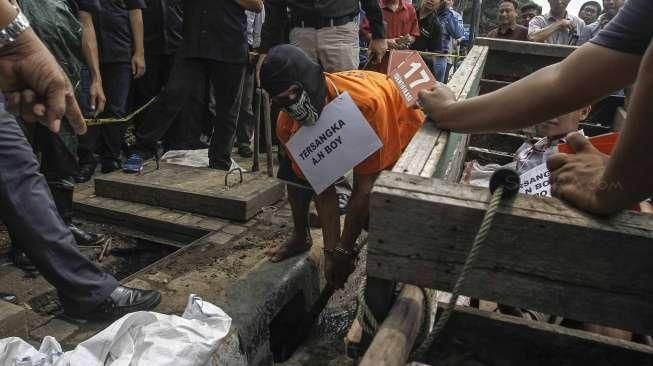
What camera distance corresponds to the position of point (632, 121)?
103 centimetres

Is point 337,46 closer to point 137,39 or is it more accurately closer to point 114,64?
point 137,39

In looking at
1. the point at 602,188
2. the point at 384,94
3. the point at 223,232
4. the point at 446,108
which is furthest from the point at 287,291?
the point at 602,188

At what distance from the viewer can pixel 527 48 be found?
446 centimetres

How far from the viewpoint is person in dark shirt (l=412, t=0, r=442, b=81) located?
750 cm

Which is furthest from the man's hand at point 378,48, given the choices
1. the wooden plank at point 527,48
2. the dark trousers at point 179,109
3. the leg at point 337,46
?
the dark trousers at point 179,109

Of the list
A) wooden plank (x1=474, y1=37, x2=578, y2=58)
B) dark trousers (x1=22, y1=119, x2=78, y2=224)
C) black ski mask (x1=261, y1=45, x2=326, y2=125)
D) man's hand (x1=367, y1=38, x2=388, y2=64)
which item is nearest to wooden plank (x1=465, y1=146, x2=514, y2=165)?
wooden plank (x1=474, y1=37, x2=578, y2=58)

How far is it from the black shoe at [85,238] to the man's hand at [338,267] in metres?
1.78

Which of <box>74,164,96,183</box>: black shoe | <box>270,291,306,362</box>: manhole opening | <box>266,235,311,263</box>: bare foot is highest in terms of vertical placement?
<box>266,235,311,263</box>: bare foot

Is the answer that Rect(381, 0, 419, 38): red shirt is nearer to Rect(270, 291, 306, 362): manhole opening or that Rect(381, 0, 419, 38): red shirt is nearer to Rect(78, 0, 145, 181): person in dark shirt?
Rect(78, 0, 145, 181): person in dark shirt

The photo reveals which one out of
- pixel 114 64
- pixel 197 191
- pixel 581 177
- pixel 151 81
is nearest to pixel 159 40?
pixel 151 81

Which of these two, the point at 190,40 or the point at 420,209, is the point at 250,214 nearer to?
the point at 190,40

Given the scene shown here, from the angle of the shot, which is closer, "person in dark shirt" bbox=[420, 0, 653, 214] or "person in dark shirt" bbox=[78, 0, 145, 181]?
"person in dark shirt" bbox=[420, 0, 653, 214]

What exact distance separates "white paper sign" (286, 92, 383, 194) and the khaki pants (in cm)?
165

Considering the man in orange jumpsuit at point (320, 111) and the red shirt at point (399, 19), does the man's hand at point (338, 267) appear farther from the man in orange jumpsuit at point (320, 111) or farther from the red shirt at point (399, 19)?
the red shirt at point (399, 19)
